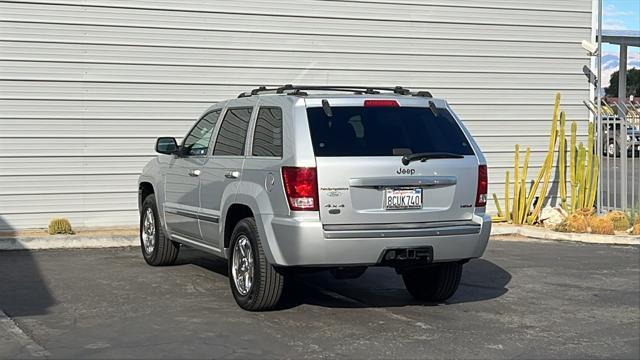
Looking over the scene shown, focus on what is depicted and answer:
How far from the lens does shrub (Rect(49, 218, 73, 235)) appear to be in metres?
11.9

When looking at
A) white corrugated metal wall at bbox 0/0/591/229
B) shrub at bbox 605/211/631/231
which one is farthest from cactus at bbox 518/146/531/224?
shrub at bbox 605/211/631/231

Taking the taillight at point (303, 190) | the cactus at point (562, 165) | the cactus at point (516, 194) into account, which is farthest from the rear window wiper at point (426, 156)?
the cactus at point (562, 165)

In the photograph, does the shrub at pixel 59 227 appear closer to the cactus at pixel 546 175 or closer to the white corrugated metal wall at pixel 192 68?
the white corrugated metal wall at pixel 192 68

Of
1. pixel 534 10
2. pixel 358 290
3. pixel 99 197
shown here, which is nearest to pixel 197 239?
pixel 358 290

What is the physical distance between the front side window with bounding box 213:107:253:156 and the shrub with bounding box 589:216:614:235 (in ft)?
22.3

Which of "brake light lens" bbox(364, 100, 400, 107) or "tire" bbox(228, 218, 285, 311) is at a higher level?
A: "brake light lens" bbox(364, 100, 400, 107)

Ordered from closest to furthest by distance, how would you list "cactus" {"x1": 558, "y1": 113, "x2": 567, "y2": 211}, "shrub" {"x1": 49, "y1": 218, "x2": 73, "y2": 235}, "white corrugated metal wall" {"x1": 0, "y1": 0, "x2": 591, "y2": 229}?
"shrub" {"x1": 49, "y1": 218, "x2": 73, "y2": 235}
"white corrugated metal wall" {"x1": 0, "y1": 0, "x2": 591, "y2": 229}
"cactus" {"x1": 558, "y1": 113, "x2": 567, "y2": 211}

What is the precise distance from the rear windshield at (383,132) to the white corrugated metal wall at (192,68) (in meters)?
5.97

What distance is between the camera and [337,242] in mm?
6883

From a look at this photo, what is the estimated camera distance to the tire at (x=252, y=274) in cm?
726

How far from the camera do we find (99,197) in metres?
12.5

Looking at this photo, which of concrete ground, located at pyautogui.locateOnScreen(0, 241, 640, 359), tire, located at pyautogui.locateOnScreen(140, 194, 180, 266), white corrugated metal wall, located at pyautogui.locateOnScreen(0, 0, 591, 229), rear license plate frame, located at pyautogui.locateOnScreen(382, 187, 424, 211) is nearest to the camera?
concrete ground, located at pyautogui.locateOnScreen(0, 241, 640, 359)

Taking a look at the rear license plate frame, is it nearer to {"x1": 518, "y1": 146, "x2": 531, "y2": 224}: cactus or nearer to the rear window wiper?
the rear window wiper

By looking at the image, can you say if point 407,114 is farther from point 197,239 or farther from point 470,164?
point 197,239
